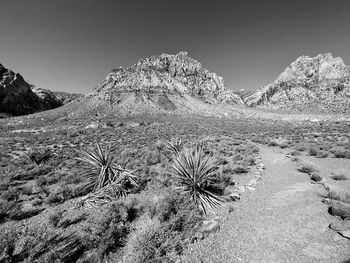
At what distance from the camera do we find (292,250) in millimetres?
3223

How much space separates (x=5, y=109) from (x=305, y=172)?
120358mm

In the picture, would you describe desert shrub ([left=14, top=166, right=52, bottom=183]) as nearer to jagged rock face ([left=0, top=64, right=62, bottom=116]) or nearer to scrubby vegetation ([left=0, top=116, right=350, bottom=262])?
scrubby vegetation ([left=0, top=116, right=350, bottom=262])

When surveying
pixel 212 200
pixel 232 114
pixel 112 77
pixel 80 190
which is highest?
pixel 112 77

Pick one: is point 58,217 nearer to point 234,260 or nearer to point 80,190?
point 80,190

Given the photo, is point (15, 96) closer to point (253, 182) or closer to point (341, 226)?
point (253, 182)

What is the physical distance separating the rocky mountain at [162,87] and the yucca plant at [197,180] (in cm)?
5574

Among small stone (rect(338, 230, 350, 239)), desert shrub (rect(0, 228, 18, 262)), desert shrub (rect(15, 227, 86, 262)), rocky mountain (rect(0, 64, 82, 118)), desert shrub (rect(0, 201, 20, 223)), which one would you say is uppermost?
rocky mountain (rect(0, 64, 82, 118))

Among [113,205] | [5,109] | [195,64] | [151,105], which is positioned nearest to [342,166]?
[113,205]

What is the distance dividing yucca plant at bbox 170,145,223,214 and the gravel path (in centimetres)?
74

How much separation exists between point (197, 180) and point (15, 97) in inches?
4923

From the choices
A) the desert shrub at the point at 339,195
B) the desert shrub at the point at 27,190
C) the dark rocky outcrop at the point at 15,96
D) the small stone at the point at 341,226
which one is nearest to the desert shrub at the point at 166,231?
the small stone at the point at 341,226

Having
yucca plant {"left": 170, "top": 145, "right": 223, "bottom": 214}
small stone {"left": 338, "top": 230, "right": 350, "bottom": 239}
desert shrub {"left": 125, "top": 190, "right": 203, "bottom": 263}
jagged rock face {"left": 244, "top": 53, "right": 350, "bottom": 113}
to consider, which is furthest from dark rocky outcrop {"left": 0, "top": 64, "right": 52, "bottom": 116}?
jagged rock face {"left": 244, "top": 53, "right": 350, "bottom": 113}

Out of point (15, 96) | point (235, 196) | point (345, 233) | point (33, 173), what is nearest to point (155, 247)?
point (235, 196)

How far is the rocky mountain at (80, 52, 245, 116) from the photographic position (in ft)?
214
